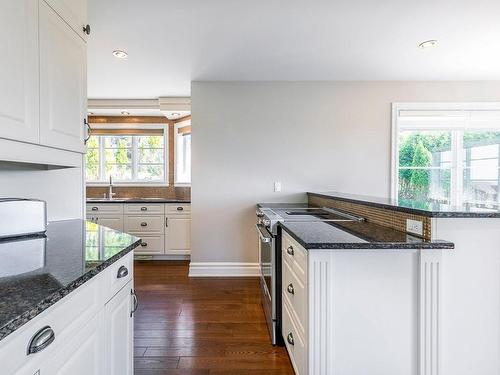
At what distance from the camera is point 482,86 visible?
11.7 ft

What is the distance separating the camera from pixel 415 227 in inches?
57.8

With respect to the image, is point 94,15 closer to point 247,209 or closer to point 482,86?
point 247,209

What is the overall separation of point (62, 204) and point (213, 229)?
1.91m

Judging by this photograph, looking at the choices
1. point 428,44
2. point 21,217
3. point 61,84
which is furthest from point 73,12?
point 428,44

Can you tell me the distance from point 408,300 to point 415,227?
1.19 feet

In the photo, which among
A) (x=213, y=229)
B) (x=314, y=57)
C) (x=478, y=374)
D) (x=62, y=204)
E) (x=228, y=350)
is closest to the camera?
(x=478, y=374)

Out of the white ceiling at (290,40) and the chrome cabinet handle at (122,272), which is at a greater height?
the white ceiling at (290,40)

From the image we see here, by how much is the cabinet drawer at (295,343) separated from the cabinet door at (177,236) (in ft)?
8.32

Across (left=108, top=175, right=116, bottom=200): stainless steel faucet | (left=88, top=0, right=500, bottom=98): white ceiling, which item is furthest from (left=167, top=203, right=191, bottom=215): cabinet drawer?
(left=88, top=0, right=500, bottom=98): white ceiling

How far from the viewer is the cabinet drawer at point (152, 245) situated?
13.6ft

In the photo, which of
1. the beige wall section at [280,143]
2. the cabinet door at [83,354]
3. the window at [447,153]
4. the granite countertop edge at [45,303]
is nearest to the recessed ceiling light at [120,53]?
the beige wall section at [280,143]

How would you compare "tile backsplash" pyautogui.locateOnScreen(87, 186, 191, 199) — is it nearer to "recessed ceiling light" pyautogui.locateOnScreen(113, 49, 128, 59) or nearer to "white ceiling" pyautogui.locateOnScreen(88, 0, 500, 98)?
"white ceiling" pyautogui.locateOnScreen(88, 0, 500, 98)

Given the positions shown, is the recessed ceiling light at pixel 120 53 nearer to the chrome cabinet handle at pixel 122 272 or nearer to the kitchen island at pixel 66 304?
the kitchen island at pixel 66 304

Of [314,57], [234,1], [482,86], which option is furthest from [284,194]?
[482,86]
